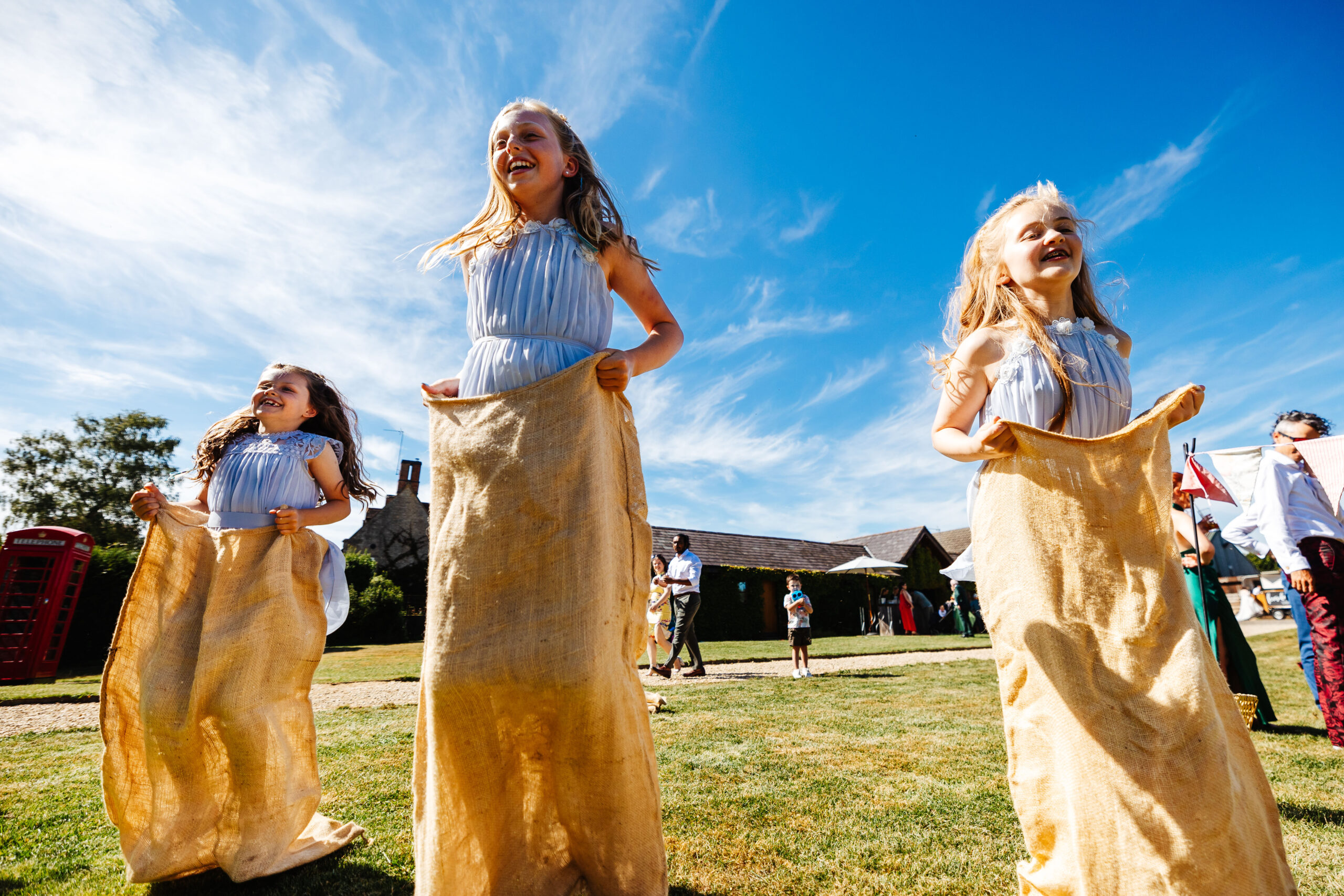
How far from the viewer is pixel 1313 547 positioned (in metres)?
4.65

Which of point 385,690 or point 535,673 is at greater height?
point 535,673

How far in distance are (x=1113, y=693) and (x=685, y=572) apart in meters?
8.76

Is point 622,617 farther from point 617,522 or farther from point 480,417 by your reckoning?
point 480,417

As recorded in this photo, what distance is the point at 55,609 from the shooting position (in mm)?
13297

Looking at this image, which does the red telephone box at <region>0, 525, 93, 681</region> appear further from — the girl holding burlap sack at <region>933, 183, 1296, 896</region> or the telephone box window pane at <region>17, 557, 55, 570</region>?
the girl holding burlap sack at <region>933, 183, 1296, 896</region>

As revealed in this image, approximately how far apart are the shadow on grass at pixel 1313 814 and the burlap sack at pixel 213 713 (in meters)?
4.15

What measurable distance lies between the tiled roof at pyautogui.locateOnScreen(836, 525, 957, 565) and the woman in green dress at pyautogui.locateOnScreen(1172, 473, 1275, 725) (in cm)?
3417

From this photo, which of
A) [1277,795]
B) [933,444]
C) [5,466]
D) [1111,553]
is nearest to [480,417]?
[933,444]

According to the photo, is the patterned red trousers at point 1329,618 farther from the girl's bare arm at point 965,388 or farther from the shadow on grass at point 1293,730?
the girl's bare arm at point 965,388

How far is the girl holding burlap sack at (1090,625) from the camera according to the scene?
1.69 m

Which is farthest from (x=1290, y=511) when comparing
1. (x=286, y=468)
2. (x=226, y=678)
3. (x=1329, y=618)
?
(x=226, y=678)

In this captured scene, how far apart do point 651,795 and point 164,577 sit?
228 centimetres

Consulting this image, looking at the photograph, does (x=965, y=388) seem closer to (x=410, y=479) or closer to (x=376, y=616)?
(x=376, y=616)

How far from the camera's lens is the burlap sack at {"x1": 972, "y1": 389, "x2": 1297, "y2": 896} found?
1.68m
